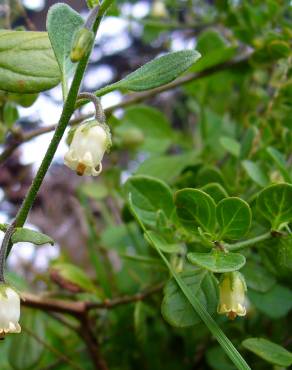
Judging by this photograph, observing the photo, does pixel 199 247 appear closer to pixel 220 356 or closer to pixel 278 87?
pixel 220 356

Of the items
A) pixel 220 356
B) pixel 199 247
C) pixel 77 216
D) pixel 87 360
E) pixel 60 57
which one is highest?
pixel 60 57

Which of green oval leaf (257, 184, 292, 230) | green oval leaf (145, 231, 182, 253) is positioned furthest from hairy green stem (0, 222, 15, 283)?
green oval leaf (257, 184, 292, 230)

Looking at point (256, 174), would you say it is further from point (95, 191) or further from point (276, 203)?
point (95, 191)

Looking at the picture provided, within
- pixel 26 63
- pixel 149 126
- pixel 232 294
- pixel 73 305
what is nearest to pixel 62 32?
pixel 26 63

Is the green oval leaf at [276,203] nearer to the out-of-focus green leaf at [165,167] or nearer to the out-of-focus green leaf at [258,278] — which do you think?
the out-of-focus green leaf at [258,278]

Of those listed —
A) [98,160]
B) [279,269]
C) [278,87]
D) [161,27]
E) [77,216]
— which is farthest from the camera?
[77,216]

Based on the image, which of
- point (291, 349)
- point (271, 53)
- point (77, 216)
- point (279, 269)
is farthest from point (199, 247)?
point (77, 216)

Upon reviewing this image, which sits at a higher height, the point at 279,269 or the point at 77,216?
the point at 279,269
